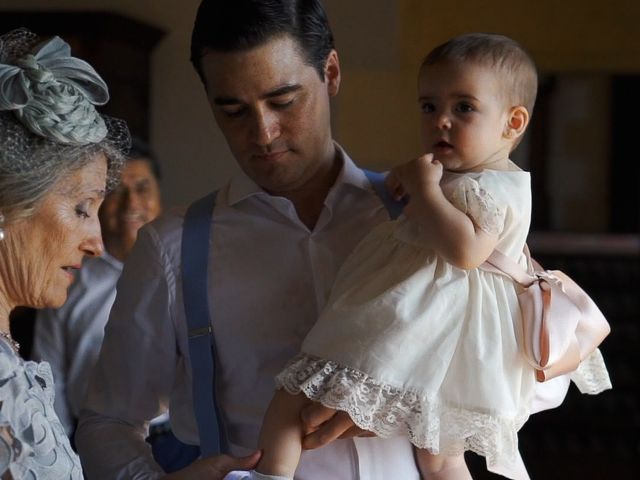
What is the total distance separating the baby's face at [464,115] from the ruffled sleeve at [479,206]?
0.34ft

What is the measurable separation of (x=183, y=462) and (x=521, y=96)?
1.60m

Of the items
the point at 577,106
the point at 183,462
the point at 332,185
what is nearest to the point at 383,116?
the point at 577,106

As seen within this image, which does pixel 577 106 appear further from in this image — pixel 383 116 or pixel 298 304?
pixel 298 304

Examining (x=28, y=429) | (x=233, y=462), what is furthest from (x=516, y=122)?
(x=28, y=429)

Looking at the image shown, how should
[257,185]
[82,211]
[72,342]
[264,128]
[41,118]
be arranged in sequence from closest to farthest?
[41,118] < [82,211] < [264,128] < [257,185] < [72,342]

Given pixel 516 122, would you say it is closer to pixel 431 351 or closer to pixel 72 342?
pixel 431 351

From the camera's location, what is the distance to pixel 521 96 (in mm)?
2049

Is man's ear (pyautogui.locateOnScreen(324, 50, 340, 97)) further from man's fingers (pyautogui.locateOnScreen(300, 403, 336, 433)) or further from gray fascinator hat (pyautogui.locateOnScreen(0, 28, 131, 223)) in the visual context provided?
man's fingers (pyautogui.locateOnScreen(300, 403, 336, 433))

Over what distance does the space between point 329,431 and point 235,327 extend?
31cm

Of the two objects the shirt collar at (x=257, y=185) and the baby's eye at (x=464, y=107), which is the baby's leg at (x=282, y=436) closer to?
the shirt collar at (x=257, y=185)

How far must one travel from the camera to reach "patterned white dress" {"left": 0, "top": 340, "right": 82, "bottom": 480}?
1.52 m

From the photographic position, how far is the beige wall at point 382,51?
5605mm

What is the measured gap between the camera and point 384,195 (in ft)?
7.13

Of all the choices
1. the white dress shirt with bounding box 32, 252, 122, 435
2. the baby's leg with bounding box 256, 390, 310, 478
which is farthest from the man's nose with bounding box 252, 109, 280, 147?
the white dress shirt with bounding box 32, 252, 122, 435
